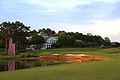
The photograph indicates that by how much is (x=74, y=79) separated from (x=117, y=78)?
2227 millimetres

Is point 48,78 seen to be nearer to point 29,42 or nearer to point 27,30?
point 27,30

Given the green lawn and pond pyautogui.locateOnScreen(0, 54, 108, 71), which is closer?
the green lawn

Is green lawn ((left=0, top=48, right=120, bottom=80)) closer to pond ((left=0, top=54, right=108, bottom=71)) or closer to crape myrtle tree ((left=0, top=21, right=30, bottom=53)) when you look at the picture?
pond ((left=0, top=54, right=108, bottom=71))

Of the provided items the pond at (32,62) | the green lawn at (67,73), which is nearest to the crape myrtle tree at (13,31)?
the pond at (32,62)

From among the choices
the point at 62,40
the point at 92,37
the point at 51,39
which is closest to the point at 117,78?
the point at 62,40

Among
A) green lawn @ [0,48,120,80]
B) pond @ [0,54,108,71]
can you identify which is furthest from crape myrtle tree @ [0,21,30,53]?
green lawn @ [0,48,120,80]

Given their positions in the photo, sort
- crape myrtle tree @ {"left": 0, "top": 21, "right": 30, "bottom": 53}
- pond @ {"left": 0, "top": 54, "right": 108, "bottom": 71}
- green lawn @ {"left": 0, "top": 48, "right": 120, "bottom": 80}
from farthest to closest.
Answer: crape myrtle tree @ {"left": 0, "top": 21, "right": 30, "bottom": 53}, pond @ {"left": 0, "top": 54, "right": 108, "bottom": 71}, green lawn @ {"left": 0, "top": 48, "right": 120, "bottom": 80}

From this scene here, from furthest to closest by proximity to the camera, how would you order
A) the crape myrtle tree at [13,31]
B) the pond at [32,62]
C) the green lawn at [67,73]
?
the crape myrtle tree at [13,31]
the pond at [32,62]
the green lawn at [67,73]

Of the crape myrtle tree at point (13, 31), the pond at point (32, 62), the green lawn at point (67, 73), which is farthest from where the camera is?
the crape myrtle tree at point (13, 31)

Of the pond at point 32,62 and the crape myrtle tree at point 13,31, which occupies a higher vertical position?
the crape myrtle tree at point 13,31

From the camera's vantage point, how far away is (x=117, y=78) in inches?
656

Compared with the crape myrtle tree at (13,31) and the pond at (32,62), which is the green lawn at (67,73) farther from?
the crape myrtle tree at (13,31)

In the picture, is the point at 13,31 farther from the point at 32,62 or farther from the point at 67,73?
the point at 67,73

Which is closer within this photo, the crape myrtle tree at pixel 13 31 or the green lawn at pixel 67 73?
the green lawn at pixel 67 73
